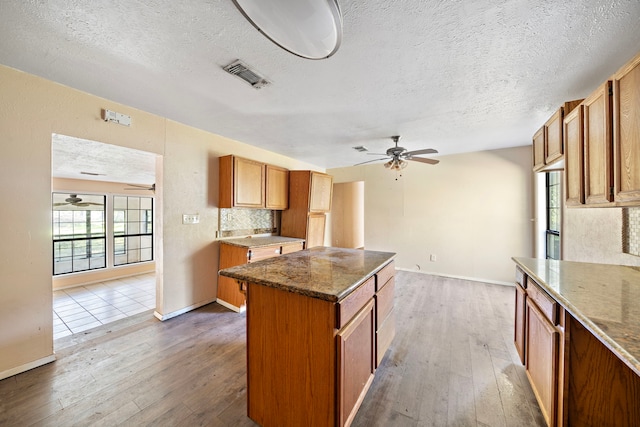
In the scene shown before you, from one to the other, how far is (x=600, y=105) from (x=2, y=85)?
13.4 ft

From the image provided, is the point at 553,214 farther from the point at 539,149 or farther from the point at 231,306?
the point at 231,306

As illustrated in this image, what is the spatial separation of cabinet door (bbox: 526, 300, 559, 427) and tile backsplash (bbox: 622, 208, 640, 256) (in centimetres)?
92

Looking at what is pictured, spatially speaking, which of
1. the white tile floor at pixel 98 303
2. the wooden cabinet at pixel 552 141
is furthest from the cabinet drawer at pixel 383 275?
the white tile floor at pixel 98 303

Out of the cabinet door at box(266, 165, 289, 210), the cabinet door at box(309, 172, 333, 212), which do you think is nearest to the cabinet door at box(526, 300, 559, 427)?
the cabinet door at box(309, 172, 333, 212)

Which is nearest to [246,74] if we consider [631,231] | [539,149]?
[539,149]

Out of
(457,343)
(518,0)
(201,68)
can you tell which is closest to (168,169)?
(201,68)

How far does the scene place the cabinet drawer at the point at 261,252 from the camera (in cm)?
299

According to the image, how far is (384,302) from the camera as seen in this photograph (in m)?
1.92

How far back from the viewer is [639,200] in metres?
1.17

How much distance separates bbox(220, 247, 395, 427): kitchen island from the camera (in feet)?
3.84

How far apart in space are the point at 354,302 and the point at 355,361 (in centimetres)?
36

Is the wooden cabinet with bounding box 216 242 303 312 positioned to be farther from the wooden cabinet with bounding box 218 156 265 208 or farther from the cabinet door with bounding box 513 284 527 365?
the cabinet door with bounding box 513 284 527 365

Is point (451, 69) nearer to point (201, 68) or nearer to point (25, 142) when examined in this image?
point (201, 68)

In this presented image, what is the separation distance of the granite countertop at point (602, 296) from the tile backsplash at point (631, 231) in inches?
7.1
